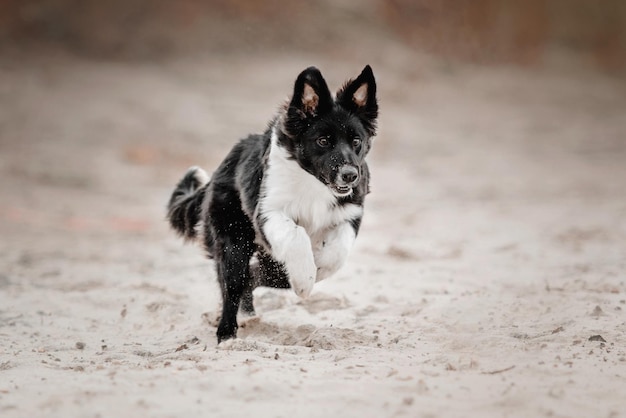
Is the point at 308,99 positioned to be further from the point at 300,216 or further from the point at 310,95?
the point at 300,216

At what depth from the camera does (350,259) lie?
916 centimetres

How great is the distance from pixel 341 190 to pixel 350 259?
11.8 feet

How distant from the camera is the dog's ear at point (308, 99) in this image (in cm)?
569

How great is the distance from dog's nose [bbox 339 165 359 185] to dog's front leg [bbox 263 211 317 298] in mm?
425

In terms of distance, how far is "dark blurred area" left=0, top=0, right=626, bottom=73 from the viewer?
21625 mm

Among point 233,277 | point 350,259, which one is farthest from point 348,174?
point 350,259

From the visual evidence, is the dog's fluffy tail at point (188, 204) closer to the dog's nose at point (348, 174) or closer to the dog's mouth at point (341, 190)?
the dog's mouth at point (341, 190)

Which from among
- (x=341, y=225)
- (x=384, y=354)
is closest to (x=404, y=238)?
(x=341, y=225)

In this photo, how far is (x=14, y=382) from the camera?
4.64 metres

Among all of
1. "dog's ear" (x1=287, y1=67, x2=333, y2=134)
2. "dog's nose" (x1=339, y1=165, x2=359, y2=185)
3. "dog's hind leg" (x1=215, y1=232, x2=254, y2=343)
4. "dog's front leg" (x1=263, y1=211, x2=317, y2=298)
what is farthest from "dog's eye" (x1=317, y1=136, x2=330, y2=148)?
"dog's hind leg" (x1=215, y1=232, x2=254, y2=343)

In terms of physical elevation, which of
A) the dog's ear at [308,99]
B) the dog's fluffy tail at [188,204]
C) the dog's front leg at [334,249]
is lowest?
the dog's front leg at [334,249]

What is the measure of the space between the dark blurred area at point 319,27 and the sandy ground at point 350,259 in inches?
30.4

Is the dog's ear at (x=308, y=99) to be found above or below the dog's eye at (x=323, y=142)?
above

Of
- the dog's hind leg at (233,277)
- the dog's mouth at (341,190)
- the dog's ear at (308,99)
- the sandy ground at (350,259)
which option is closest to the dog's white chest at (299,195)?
the dog's mouth at (341,190)
